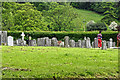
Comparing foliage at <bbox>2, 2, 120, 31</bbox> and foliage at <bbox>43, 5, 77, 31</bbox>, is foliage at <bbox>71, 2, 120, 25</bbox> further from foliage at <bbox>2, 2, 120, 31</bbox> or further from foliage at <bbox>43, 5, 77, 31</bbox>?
foliage at <bbox>43, 5, 77, 31</bbox>

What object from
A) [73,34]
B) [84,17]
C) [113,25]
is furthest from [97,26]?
[73,34]

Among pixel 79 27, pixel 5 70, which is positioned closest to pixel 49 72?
pixel 5 70

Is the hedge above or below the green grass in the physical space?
below

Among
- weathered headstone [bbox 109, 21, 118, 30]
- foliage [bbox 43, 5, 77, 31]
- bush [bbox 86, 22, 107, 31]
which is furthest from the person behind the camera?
weathered headstone [bbox 109, 21, 118, 30]

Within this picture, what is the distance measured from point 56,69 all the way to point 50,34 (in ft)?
78.9

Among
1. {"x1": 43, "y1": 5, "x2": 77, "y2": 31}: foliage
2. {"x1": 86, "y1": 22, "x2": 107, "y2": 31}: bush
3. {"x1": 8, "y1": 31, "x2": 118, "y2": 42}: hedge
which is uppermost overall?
{"x1": 43, "y1": 5, "x2": 77, "y2": 31}: foliage

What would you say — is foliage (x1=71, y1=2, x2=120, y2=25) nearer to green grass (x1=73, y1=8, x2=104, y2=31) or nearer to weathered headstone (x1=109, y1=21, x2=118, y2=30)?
green grass (x1=73, y1=8, x2=104, y2=31)

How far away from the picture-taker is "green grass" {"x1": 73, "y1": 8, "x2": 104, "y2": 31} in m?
42.9

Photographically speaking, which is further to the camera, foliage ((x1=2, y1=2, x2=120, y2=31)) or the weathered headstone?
the weathered headstone

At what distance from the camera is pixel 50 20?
1686 inches

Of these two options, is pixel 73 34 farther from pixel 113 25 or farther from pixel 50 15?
pixel 113 25

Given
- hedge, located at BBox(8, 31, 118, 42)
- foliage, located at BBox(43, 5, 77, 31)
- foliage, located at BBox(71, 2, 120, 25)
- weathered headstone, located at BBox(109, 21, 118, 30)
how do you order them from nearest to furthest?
1. hedge, located at BBox(8, 31, 118, 42)
2. foliage, located at BBox(71, 2, 120, 25)
3. foliage, located at BBox(43, 5, 77, 31)
4. weathered headstone, located at BBox(109, 21, 118, 30)

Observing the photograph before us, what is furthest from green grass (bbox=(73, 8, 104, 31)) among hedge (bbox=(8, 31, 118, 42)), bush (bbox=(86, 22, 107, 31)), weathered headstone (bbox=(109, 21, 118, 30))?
hedge (bbox=(8, 31, 118, 42))

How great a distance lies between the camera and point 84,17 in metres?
47.1
